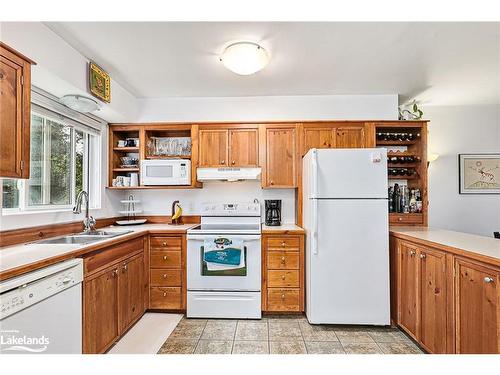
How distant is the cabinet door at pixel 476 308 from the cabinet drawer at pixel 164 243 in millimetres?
2374

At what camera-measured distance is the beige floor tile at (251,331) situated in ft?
7.98

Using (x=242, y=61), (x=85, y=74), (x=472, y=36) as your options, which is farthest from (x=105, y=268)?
(x=472, y=36)

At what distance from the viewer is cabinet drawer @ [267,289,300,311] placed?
283 centimetres

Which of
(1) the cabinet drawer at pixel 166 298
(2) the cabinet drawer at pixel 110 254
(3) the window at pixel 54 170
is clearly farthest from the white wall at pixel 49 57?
(1) the cabinet drawer at pixel 166 298

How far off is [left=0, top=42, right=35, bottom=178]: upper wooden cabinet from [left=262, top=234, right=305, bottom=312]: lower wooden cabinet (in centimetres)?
207

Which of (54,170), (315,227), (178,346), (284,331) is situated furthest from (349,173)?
(54,170)

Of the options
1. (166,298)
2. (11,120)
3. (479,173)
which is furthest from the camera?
(479,173)

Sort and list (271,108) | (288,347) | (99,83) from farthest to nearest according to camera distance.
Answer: (271,108) < (99,83) < (288,347)

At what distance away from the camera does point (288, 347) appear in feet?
7.43

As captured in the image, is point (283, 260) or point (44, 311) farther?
point (283, 260)

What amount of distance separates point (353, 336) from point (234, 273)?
3.96 ft

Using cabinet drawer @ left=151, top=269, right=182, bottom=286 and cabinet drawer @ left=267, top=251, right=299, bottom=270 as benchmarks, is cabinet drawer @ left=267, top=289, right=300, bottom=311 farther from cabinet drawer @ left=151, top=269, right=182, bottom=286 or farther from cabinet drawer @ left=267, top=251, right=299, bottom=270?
cabinet drawer @ left=151, top=269, right=182, bottom=286

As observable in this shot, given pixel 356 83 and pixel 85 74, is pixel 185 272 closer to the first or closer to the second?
pixel 85 74

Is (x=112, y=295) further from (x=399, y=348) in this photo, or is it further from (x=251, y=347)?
(x=399, y=348)
